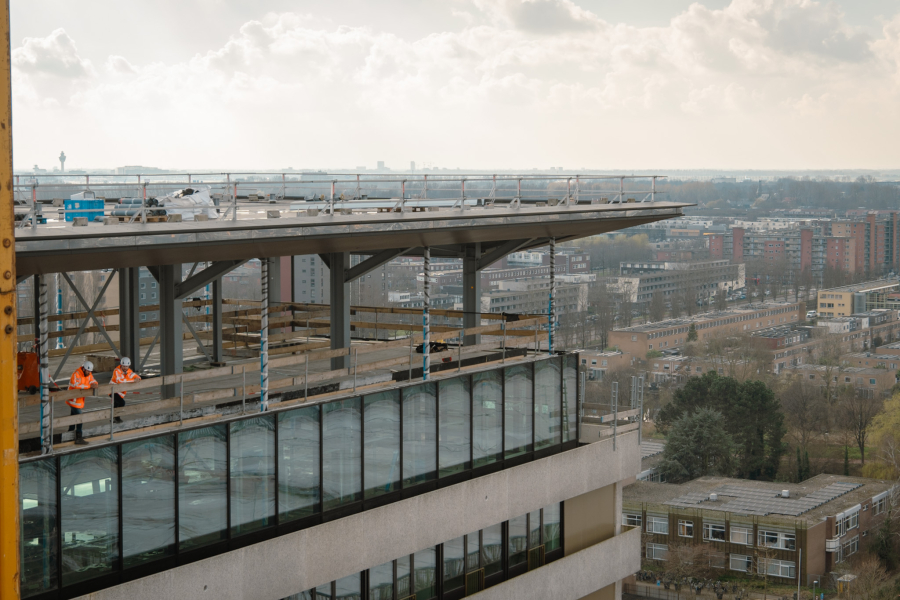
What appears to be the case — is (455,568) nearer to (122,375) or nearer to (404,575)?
(404,575)

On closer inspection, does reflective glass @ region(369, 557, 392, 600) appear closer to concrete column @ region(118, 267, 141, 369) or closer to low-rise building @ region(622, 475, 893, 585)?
concrete column @ region(118, 267, 141, 369)

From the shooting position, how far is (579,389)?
30031 mm

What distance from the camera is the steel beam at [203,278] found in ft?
72.2

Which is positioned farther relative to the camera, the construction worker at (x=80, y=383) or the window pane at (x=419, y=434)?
the window pane at (x=419, y=434)

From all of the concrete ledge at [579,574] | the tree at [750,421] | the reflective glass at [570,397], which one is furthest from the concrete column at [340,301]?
the tree at [750,421]

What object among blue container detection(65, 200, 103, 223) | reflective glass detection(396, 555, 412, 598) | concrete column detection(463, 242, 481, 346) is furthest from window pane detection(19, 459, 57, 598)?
concrete column detection(463, 242, 481, 346)

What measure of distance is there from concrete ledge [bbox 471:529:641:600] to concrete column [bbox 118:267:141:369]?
10.1m

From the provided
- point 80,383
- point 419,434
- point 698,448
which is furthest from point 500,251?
point 698,448

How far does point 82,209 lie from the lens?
63.6ft

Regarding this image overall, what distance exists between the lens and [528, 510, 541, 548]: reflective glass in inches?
1098

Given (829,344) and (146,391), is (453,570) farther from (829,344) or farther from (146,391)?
(829,344)

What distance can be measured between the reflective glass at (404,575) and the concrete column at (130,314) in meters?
7.74

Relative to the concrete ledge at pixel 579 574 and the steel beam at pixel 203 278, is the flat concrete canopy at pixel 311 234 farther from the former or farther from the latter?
the concrete ledge at pixel 579 574

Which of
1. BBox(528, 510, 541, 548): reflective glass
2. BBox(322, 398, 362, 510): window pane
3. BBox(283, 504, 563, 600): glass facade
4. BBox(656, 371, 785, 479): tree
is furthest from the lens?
BBox(656, 371, 785, 479): tree
